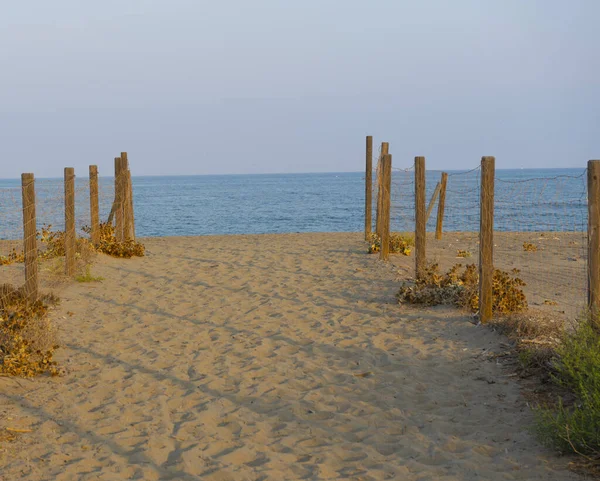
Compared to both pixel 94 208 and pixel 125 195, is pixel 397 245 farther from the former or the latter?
pixel 94 208

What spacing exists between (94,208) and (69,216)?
6.70ft

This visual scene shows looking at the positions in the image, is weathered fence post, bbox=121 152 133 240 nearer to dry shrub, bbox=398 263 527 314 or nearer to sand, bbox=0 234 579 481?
sand, bbox=0 234 579 481

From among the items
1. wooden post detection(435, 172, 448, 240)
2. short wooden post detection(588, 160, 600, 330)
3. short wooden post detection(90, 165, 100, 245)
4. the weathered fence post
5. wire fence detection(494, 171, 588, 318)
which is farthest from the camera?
wooden post detection(435, 172, 448, 240)

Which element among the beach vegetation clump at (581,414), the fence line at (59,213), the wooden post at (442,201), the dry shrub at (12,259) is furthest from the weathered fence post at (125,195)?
the beach vegetation clump at (581,414)

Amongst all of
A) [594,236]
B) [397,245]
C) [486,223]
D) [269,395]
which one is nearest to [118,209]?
[397,245]

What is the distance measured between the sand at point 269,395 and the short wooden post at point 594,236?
1064 mm

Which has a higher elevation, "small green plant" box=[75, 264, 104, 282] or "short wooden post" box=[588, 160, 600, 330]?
"short wooden post" box=[588, 160, 600, 330]

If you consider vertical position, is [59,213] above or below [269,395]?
above

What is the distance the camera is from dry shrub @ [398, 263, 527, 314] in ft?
25.9

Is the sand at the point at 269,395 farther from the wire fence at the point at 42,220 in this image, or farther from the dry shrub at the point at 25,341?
the wire fence at the point at 42,220

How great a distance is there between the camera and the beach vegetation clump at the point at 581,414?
14.0 feet

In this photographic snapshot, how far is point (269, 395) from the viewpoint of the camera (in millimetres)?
5855

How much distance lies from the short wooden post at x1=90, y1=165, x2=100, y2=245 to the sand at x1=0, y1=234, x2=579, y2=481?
296 cm

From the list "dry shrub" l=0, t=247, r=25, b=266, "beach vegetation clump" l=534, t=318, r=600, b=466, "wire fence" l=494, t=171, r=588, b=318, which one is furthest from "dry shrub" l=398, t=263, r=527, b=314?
"dry shrub" l=0, t=247, r=25, b=266
